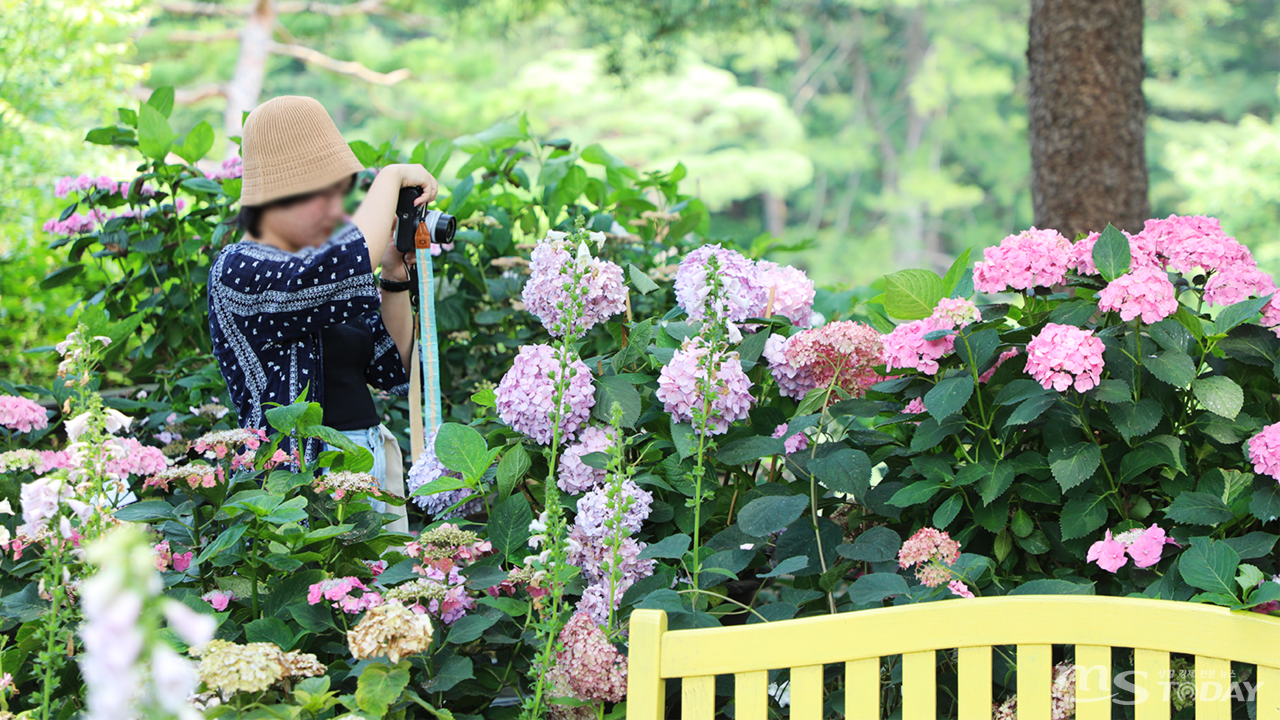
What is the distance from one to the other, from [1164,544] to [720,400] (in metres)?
0.64

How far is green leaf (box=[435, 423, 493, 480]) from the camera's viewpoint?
1341mm

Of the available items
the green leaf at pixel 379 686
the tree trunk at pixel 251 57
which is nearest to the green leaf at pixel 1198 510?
the green leaf at pixel 379 686

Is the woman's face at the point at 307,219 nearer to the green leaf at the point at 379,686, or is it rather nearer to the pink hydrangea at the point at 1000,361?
the green leaf at the point at 379,686

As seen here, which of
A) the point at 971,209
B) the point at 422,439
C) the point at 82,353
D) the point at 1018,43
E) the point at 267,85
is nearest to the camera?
the point at 82,353

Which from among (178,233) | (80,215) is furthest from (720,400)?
(80,215)

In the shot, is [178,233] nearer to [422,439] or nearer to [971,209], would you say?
[422,439]

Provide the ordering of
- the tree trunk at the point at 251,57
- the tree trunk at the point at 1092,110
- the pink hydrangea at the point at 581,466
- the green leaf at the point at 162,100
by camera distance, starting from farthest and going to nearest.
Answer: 1. the tree trunk at the point at 251,57
2. the tree trunk at the point at 1092,110
3. the green leaf at the point at 162,100
4. the pink hydrangea at the point at 581,466

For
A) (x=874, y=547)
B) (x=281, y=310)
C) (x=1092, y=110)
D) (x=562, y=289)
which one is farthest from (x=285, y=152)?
(x=1092, y=110)

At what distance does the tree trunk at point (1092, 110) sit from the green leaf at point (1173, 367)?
86.6 inches

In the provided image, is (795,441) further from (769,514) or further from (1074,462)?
(1074,462)

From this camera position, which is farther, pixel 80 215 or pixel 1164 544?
pixel 80 215

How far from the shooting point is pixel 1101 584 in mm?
1353

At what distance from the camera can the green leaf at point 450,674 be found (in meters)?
1.08

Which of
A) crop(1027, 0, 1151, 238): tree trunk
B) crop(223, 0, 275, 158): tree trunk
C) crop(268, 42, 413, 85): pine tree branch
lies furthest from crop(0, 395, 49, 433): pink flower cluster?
crop(268, 42, 413, 85): pine tree branch
